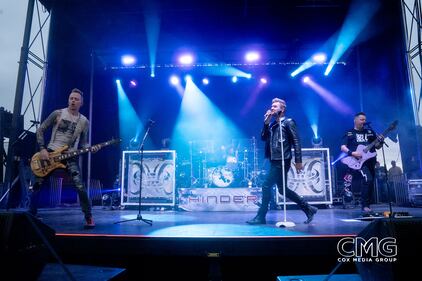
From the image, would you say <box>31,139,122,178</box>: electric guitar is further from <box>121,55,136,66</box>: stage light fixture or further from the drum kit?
<box>121,55,136,66</box>: stage light fixture

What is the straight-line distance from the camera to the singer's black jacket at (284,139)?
4.97 m

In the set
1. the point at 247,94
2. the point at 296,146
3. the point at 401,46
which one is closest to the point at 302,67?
the point at 247,94

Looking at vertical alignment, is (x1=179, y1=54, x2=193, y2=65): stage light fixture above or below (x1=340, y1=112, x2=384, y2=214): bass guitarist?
above

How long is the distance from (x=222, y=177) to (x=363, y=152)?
538 centimetres

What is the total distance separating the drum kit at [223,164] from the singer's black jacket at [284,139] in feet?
18.8

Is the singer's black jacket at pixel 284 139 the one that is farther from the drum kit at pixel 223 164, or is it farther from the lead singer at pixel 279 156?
the drum kit at pixel 223 164

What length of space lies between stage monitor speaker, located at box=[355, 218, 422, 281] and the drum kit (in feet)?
27.9

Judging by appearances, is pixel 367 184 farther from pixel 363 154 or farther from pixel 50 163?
pixel 50 163

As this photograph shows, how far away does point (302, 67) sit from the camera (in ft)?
43.7

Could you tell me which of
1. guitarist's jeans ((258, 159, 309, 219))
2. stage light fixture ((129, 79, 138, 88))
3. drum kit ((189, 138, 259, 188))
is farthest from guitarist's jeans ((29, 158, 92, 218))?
stage light fixture ((129, 79, 138, 88))

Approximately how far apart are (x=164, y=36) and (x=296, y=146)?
27.2ft

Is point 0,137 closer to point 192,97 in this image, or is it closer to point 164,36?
point 164,36

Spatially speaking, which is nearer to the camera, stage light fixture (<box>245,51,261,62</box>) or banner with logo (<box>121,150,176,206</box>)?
banner with logo (<box>121,150,176,206</box>)

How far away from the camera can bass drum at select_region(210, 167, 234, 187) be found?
11.1 meters
